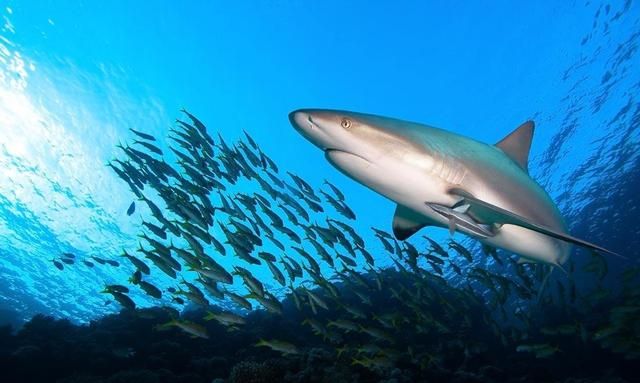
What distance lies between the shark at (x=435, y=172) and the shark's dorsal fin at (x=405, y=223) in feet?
1.42

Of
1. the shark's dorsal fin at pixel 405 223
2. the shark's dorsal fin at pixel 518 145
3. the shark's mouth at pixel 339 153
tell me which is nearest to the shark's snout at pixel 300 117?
the shark's mouth at pixel 339 153

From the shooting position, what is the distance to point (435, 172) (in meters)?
2.61

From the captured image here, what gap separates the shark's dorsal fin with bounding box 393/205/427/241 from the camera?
3676 mm

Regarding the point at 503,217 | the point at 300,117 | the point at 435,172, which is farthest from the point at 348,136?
the point at 503,217

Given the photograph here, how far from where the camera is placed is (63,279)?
43.1 m

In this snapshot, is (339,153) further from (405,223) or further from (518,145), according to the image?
(518,145)

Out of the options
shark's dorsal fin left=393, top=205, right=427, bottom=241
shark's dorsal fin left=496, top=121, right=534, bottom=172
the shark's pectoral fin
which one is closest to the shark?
the shark's pectoral fin

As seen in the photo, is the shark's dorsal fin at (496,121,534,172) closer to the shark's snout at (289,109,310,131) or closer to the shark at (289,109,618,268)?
the shark at (289,109,618,268)

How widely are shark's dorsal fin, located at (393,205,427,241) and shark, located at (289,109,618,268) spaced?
0.43 meters

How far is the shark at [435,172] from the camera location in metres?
2.33

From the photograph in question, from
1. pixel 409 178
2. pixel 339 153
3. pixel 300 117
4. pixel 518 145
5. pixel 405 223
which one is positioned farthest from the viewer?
pixel 518 145

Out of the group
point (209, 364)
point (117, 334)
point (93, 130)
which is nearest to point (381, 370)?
point (209, 364)

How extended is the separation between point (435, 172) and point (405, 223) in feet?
4.26

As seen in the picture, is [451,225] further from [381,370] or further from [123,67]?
[123,67]
